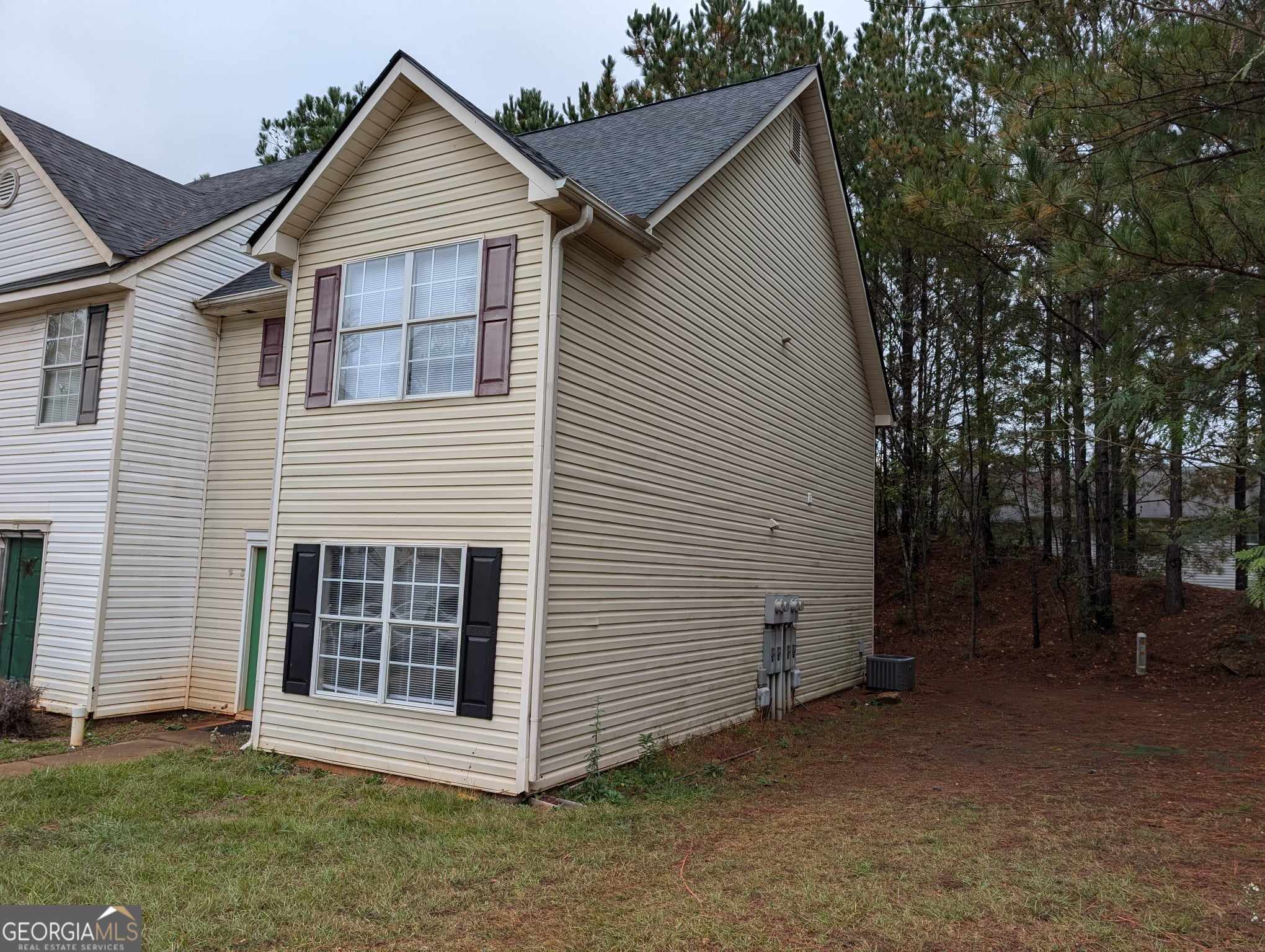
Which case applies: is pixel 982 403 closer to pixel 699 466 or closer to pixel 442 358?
pixel 699 466

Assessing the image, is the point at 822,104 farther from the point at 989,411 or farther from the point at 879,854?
the point at 879,854

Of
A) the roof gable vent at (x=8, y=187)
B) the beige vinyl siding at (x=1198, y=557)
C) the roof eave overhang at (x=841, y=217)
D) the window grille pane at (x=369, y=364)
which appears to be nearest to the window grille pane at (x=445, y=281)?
the window grille pane at (x=369, y=364)

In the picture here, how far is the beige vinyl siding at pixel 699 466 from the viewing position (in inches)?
302

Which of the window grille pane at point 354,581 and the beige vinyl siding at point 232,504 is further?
the beige vinyl siding at point 232,504

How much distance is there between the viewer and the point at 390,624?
774 centimetres

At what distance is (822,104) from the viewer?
12711 mm

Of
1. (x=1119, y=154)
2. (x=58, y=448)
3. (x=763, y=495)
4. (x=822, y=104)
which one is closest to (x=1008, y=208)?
(x=1119, y=154)

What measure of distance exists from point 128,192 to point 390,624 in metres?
9.03

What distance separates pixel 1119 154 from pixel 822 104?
6111mm

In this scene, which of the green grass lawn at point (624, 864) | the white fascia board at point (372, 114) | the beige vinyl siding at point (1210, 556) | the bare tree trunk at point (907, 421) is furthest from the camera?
the bare tree trunk at point (907, 421)

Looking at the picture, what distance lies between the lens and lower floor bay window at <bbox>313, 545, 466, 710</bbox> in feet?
24.5

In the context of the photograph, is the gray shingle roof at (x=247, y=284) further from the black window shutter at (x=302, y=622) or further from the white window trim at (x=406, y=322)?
the black window shutter at (x=302, y=622)

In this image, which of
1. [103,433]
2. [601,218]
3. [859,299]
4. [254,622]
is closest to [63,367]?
[103,433]

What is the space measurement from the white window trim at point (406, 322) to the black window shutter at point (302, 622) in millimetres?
1528
